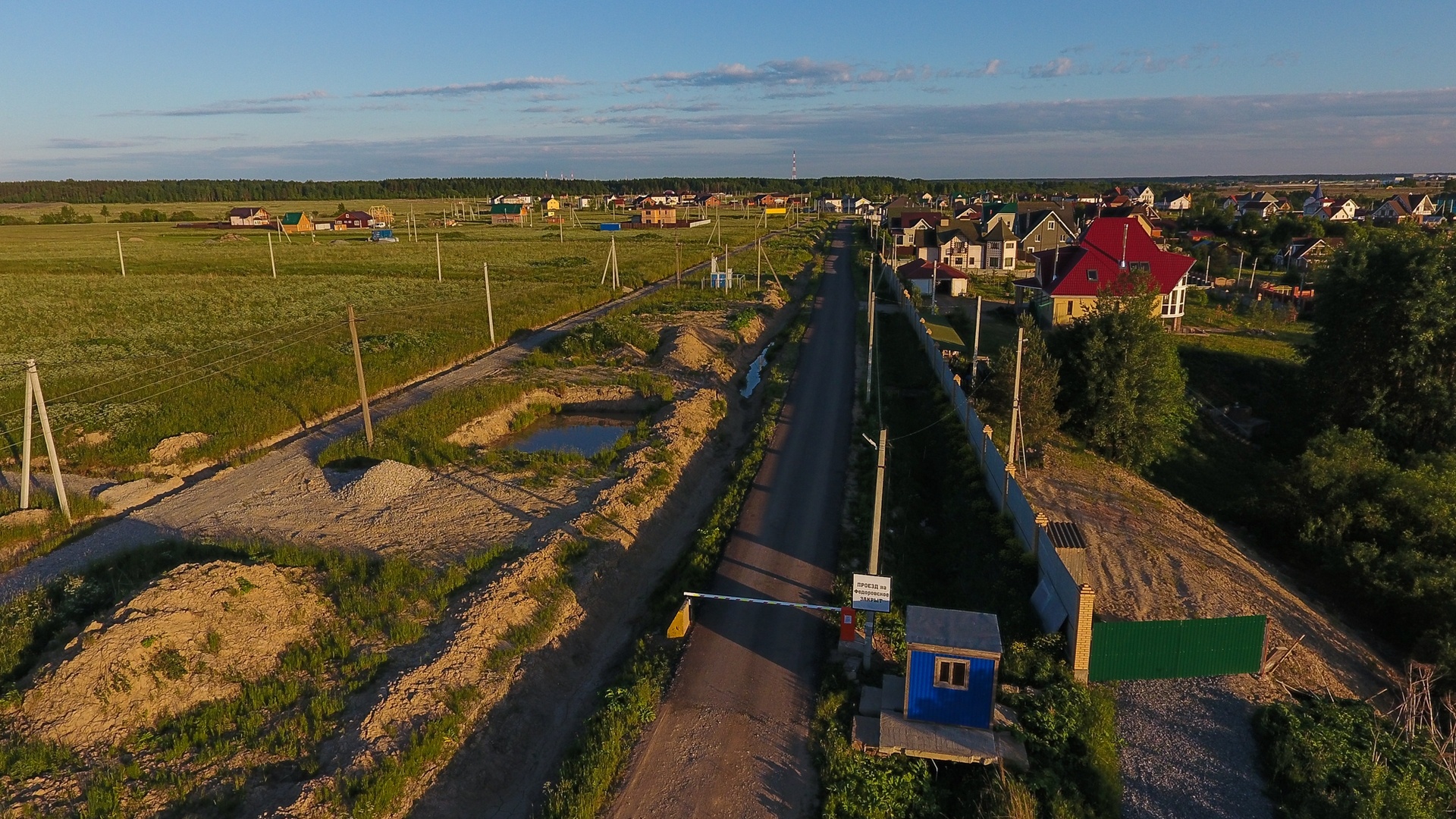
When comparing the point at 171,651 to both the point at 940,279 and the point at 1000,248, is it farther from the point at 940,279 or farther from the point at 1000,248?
the point at 1000,248

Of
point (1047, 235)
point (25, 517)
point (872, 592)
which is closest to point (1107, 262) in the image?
point (1047, 235)

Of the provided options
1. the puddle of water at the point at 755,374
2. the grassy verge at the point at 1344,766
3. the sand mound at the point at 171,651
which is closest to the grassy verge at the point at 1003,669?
the grassy verge at the point at 1344,766

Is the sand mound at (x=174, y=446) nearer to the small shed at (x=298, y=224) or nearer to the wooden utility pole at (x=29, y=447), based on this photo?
the wooden utility pole at (x=29, y=447)

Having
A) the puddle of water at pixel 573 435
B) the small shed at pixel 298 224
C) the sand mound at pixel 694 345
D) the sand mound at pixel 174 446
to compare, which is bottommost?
the puddle of water at pixel 573 435

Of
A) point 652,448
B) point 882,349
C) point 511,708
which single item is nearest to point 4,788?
point 511,708

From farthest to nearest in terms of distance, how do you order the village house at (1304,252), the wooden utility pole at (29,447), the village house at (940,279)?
the village house at (1304,252) < the village house at (940,279) < the wooden utility pole at (29,447)

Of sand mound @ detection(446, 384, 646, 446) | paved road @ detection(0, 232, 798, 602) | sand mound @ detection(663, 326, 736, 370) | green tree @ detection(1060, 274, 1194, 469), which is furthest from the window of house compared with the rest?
sand mound @ detection(663, 326, 736, 370)

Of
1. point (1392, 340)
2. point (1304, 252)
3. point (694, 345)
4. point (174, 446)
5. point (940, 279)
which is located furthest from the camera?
point (1304, 252)

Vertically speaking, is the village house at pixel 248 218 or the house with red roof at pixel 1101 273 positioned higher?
the village house at pixel 248 218
